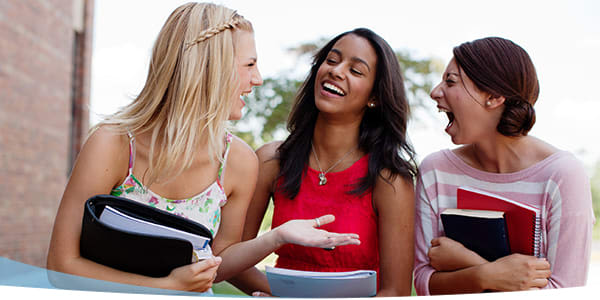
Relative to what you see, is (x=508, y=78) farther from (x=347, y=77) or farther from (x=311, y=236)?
(x=311, y=236)

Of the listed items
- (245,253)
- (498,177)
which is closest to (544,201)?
(498,177)

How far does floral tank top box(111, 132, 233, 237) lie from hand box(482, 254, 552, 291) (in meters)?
0.97

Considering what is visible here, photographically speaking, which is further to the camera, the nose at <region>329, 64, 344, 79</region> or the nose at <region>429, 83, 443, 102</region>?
the nose at <region>329, 64, 344, 79</region>

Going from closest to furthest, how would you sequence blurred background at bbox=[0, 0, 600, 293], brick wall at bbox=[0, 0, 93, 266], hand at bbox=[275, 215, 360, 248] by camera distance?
hand at bbox=[275, 215, 360, 248] < blurred background at bbox=[0, 0, 600, 293] < brick wall at bbox=[0, 0, 93, 266]

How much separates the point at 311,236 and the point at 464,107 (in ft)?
2.75

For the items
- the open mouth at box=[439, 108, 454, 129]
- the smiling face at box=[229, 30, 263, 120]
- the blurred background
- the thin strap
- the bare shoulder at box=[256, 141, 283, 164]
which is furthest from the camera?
the blurred background

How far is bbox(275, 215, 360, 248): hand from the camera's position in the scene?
5.37 feet

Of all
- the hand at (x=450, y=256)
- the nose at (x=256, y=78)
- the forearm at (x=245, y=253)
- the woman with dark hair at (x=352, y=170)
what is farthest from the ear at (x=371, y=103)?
the forearm at (x=245, y=253)

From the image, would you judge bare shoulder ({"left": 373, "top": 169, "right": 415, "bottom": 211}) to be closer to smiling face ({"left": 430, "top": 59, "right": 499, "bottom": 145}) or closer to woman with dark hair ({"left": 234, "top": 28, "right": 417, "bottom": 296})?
woman with dark hair ({"left": 234, "top": 28, "right": 417, "bottom": 296})

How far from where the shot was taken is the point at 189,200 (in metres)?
1.82

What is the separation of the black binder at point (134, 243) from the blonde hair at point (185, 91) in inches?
13.2

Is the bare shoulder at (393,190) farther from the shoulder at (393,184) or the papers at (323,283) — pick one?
the papers at (323,283)

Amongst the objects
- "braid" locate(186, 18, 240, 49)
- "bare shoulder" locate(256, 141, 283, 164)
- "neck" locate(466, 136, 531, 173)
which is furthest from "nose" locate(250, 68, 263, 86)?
"neck" locate(466, 136, 531, 173)

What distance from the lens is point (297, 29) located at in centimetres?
921
